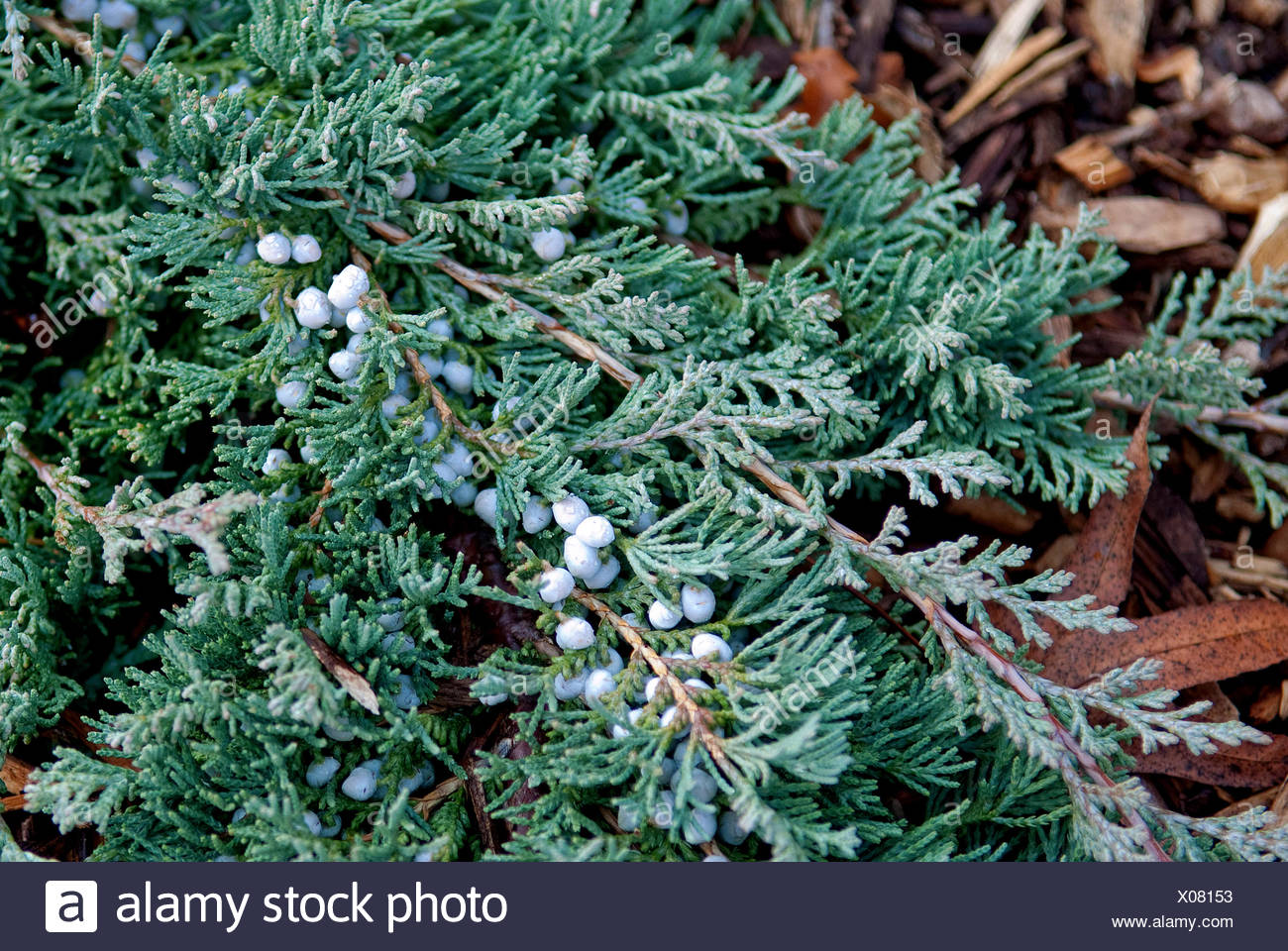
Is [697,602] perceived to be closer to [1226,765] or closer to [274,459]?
[274,459]

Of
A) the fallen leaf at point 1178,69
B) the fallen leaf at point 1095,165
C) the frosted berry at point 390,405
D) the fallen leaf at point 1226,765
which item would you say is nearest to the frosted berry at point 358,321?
the frosted berry at point 390,405

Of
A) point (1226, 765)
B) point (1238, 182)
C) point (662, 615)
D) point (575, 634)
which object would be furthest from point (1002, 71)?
point (575, 634)

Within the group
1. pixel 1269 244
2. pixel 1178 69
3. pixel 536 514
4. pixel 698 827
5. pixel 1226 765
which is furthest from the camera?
pixel 1178 69

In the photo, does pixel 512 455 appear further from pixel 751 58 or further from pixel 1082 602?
pixel 751 58

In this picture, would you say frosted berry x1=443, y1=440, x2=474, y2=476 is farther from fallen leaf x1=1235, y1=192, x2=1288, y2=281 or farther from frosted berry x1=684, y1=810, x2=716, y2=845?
fallen leaf x1=1235, y1=192, x2=1288, y2=281

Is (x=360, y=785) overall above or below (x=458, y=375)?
below

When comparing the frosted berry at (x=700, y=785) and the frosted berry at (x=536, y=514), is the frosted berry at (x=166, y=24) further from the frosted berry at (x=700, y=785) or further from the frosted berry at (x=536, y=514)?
the frosted berry at (x=700, y=785)
